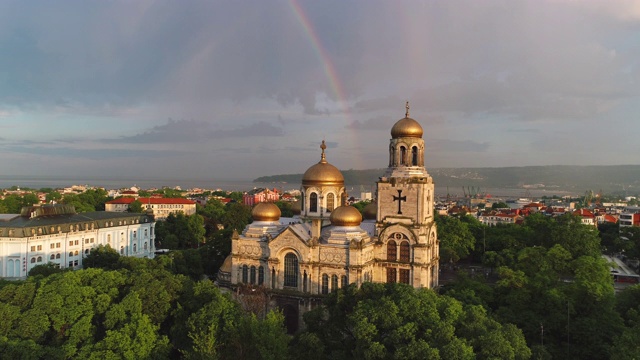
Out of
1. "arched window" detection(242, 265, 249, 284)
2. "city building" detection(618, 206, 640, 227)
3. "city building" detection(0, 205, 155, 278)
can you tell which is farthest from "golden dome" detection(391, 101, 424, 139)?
"city building" detection(618, 206, 640, 227)

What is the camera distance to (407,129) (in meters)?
39.2

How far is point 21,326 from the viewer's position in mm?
24609

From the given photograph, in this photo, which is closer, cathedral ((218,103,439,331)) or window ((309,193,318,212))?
cathedral ((218,103,439,331))

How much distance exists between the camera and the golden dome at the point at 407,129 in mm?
39188

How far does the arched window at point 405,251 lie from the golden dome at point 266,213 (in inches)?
438

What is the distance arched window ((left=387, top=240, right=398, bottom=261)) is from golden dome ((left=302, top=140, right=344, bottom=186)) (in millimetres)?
7924

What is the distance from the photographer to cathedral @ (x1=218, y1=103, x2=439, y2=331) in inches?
1459

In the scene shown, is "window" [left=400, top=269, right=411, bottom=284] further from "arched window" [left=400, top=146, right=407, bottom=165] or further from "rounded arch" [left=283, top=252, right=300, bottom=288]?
"arched window" [left=400, top=146, right=407, bottom=165]

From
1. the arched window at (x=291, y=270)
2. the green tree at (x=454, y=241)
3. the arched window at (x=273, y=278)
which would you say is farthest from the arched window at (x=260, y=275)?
the green tree at (x=454, y=241)

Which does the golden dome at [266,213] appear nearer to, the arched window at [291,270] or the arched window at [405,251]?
the arched window at [291,270]

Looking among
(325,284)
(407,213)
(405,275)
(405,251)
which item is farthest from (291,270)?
(407,213)

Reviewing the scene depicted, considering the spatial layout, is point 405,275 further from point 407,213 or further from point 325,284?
point 325,284

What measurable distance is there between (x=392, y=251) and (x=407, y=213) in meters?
3.31

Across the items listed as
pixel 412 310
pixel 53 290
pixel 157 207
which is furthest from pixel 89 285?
pixel 157 207
